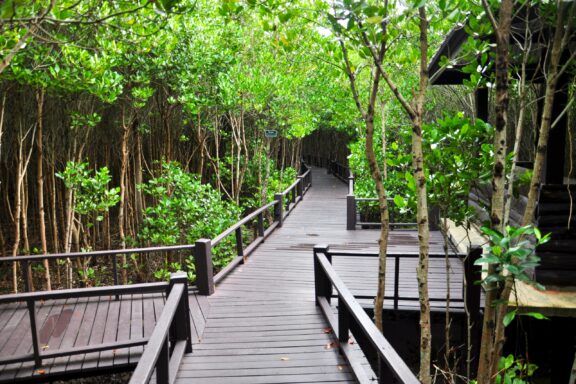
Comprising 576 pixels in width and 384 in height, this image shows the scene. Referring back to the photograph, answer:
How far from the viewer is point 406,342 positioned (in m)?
6.81

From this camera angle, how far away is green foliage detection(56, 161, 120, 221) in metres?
8.32

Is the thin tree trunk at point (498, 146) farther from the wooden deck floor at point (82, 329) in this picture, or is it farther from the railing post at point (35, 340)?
the railing post at point (35, 340)

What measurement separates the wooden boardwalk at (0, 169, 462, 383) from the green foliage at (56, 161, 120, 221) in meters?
2.46

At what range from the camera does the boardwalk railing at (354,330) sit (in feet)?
8.82

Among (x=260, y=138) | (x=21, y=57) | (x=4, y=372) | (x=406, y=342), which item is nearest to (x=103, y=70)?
(x=21, y=57)

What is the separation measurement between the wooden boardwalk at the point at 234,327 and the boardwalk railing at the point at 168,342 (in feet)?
0.51

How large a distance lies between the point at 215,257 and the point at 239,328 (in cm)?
420

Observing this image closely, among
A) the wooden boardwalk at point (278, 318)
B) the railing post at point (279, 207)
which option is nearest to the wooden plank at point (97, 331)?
the wooden boardwalk at point (278, 318)

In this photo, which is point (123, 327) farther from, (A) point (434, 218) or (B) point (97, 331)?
(A) point (434, 218)

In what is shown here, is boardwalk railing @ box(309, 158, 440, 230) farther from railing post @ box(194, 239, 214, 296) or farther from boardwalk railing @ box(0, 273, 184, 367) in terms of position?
boardwalk railing @ box(0, 273, 184, 367)

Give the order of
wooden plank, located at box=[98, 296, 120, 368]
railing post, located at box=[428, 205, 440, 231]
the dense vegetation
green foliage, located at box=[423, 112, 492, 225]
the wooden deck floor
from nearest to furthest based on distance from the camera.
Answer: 1. the dense vegetation
2. green foliage, located at box=[423, 112, 492, 225]
3. the wooden deck floor
4. wooden plank, located at box=[98, 296, 120, 368]
5. railing post, located at box=[428, 205, 440, 231]

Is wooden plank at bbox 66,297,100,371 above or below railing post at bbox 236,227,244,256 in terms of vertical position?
below

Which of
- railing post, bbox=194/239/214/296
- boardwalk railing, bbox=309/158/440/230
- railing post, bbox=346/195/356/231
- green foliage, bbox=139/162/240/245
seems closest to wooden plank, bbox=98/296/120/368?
railing post, bbox=194/239/214/296

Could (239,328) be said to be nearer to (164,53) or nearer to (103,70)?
(103,70)
